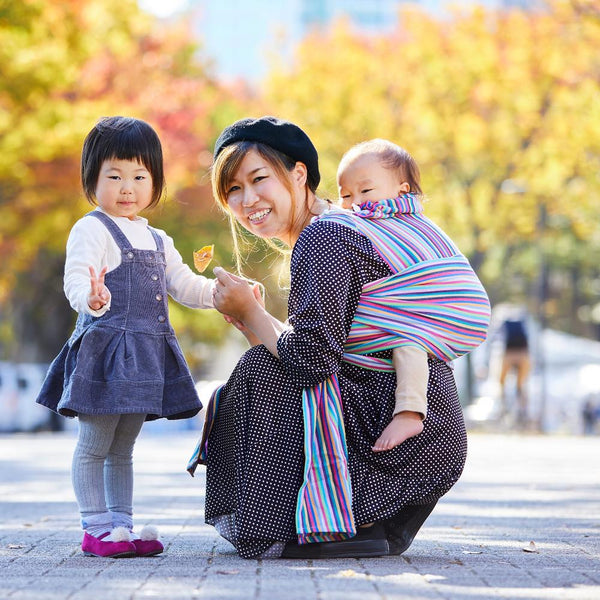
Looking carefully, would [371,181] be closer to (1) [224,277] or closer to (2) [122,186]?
(1) [224,277]

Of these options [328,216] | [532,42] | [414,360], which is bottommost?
[414,360]

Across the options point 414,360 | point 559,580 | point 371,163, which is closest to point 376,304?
point 414,360

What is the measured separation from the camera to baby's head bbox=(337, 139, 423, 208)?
15.2 feet

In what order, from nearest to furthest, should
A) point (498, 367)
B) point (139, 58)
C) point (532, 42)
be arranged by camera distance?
point (498, 367) < point (532, 42) < point (139, 58)

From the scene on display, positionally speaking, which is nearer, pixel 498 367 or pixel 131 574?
pixel 131 574

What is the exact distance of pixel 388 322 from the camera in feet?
14.1

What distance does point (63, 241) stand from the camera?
21.8m

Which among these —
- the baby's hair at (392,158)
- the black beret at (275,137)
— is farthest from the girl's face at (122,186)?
the baby's hair at (392,158)

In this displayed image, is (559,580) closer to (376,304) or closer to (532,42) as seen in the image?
(376,304)

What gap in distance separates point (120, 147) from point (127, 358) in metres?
0.78

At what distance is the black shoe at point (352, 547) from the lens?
166 inches

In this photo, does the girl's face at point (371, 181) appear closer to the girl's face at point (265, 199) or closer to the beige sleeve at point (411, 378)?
the girl's face at point (265, 199)

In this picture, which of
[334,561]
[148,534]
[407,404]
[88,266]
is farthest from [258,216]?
[334,561]

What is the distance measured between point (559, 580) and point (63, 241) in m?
18.9
